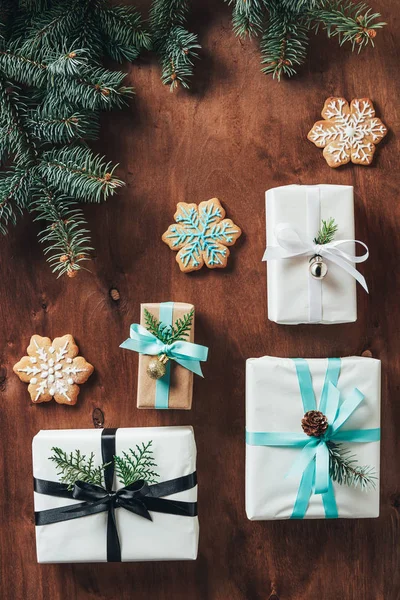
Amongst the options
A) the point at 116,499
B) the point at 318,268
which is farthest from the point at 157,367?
the point at 318,268

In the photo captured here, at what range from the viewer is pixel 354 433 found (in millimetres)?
1418

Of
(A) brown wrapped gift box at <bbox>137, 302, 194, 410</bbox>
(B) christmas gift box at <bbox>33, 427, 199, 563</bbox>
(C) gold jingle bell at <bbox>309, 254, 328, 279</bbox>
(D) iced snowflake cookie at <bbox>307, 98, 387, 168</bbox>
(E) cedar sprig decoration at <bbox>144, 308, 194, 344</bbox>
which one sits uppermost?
(D) iced snowflake cookie at <bbox>307, 98, 387, 168</bbox>

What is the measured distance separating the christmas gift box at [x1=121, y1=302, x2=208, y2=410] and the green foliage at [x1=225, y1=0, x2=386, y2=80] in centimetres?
72

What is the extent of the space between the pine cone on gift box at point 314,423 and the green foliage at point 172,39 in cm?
94

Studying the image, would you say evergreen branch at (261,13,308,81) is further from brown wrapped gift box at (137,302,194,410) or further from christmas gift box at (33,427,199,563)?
christmas gift box at (33,427,199,563)

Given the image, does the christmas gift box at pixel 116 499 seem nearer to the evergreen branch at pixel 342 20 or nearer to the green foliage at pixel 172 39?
the green foliage at pixel 172 39

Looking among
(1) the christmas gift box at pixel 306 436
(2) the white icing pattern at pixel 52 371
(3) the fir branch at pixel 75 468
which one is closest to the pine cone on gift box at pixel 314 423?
(1) the christmas gift box at pixel 306 436

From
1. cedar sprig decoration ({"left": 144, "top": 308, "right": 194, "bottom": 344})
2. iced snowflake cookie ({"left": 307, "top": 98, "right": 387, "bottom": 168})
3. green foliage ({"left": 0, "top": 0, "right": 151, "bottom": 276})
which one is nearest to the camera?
green foliage ({"left": 0, "top": 0, "right": 151, "bottom": 276})

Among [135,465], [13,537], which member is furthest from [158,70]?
[13,537]

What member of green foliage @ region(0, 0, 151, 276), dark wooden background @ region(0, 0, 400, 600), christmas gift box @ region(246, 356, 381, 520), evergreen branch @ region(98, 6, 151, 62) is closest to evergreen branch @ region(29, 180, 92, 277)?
green foliage @ region(0, 0, 151, 276)

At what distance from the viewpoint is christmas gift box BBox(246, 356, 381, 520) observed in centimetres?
141

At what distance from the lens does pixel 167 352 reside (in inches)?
53.6

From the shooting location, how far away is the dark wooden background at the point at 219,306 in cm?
150

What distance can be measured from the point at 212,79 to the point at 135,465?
3.56 ft
